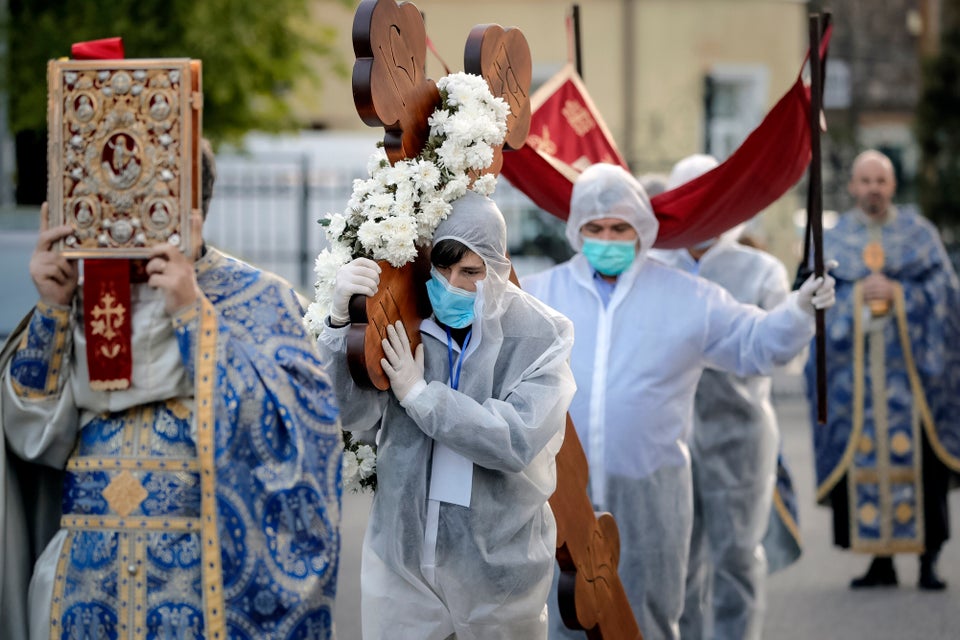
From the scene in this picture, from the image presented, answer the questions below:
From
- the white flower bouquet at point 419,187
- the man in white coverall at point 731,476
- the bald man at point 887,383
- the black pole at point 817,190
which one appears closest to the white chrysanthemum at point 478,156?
the white flower bouquet at point 419,187

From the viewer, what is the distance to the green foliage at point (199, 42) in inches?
569

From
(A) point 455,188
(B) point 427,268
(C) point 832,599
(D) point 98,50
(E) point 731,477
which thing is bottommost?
(C) point 832,599

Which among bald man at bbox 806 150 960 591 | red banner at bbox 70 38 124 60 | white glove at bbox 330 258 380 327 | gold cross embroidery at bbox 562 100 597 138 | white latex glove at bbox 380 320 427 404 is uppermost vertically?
red banner at bbox 70 38 124 60

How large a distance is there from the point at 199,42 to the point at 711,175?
27.1ft

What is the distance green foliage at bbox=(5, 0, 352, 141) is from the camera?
14.5 meters

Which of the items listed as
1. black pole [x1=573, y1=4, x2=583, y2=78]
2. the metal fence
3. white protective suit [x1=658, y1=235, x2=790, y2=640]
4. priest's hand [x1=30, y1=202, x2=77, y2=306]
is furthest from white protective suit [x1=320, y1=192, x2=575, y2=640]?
the metal fence

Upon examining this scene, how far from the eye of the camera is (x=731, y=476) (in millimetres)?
7797

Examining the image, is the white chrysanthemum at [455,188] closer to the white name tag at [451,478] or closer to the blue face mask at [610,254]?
the white name tag at [451,478]

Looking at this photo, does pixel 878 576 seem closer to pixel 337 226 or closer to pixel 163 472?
pixel 337 226

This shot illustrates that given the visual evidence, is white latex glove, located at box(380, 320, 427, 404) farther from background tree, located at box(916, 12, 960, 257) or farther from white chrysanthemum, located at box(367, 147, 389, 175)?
background tree, located at box(916, 12, 960, 257)

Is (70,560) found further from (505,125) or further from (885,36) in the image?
(885,36)

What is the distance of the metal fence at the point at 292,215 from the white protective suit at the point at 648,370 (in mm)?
12848

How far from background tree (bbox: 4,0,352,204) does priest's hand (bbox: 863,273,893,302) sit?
628 cm

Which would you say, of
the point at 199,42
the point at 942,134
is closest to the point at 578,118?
the point at 199,42
